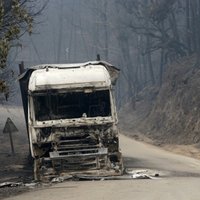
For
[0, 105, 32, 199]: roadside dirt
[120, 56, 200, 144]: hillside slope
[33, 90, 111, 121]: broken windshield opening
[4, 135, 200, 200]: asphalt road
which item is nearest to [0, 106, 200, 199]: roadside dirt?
[0, 105, 32, 199]: roadside dirt

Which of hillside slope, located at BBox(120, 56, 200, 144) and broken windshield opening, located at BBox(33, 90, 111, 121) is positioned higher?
broken windshield opening, located at BBox(33, 90, 111, 121)

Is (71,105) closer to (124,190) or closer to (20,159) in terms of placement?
(124,190)

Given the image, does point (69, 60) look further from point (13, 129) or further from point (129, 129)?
point (13, 129)

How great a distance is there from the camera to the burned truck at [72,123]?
54.1ft

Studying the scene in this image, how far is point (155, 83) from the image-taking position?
190 ft

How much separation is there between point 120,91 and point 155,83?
12.7m

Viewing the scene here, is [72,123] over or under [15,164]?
over

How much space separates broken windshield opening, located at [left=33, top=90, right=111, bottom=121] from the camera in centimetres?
1773

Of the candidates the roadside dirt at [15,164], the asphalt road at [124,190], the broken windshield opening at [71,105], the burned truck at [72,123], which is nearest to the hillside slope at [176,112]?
the roadside dirt at [15,164]

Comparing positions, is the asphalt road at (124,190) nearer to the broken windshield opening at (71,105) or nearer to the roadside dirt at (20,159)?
the roadside dirt at (20,159)

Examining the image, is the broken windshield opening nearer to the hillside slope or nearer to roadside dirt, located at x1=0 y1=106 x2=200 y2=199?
roadside dirt, located at x1=0 y1=106 x2=200 y2=199

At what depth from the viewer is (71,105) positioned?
60.4 ft

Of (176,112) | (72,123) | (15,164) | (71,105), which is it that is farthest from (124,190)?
(176,112)

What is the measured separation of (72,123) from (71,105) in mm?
1612
